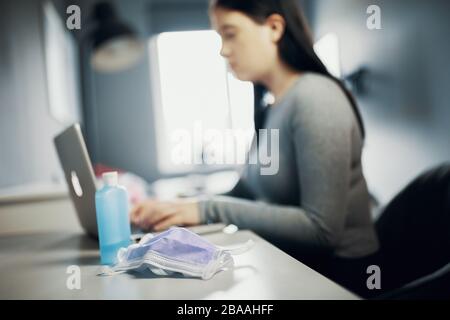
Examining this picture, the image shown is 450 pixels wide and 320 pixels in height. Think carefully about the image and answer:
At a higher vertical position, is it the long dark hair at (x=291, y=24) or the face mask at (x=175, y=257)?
the long dark hair at (x=291, y=24)

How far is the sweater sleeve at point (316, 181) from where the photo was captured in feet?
2.00

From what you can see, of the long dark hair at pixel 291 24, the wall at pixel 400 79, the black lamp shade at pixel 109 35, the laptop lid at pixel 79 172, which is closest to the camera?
the laptop lid at pixel 79 172

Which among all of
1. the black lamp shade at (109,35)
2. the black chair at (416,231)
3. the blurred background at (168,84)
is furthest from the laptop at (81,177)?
the black lamp shade at (109,35)

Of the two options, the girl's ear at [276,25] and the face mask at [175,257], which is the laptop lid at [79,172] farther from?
the girl's ear at [276,25]

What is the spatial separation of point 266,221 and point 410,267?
0.96ft

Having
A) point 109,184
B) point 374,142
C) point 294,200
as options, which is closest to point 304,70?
point 294,200

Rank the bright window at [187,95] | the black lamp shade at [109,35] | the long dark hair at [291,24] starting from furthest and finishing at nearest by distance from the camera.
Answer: the bright window at [187,95], the black lamp shade at [109,35], the long dark hair at [291,24]

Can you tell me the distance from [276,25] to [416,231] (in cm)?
50

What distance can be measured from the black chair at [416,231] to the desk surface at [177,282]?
0.27 metres

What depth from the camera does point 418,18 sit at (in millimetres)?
962

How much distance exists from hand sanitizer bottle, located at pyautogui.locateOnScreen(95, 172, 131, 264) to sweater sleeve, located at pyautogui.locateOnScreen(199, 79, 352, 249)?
0.24 metres

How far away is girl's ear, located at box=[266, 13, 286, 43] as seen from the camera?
2.54 ft

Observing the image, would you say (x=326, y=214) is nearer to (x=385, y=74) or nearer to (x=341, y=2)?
(x=385, y=74)

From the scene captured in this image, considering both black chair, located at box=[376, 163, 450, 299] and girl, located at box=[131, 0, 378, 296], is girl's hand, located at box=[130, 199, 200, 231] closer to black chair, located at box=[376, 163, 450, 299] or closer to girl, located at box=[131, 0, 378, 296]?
girl, located at box=[131, 0, 378, 296]
